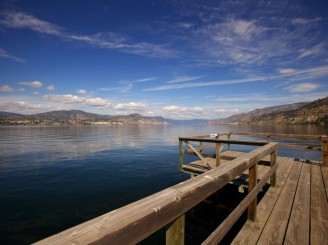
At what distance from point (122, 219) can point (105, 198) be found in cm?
1088

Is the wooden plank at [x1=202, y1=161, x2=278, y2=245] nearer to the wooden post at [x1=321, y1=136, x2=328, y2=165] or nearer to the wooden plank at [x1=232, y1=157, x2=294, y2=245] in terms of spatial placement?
the wooden plank at [x1=232, y1=157, x2=294, y2=245]

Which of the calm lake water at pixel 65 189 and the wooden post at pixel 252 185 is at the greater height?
the wooden post at pixel 252 185

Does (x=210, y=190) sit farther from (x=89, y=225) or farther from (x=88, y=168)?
(x=88, y=168)

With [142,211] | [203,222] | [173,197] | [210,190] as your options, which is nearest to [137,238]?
[142,211]

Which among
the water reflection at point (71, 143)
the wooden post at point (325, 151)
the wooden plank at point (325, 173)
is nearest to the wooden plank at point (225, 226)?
the wooden plank at point (325, 173)

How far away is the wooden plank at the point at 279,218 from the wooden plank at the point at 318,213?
1.55ft

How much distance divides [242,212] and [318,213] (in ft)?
8.71

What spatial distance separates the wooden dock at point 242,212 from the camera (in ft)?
4.29

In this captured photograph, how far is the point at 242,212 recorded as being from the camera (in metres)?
3.43

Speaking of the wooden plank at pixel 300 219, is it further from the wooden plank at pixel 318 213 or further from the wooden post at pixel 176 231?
the wooden post at pixel 176 231

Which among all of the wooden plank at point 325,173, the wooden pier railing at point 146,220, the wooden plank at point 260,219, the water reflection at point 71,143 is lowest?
the water reflection at point 71,143

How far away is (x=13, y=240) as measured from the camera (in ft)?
24.1

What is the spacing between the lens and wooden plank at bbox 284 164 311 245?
367cm

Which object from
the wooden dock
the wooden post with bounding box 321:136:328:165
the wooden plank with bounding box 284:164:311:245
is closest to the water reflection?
the wooden dock
